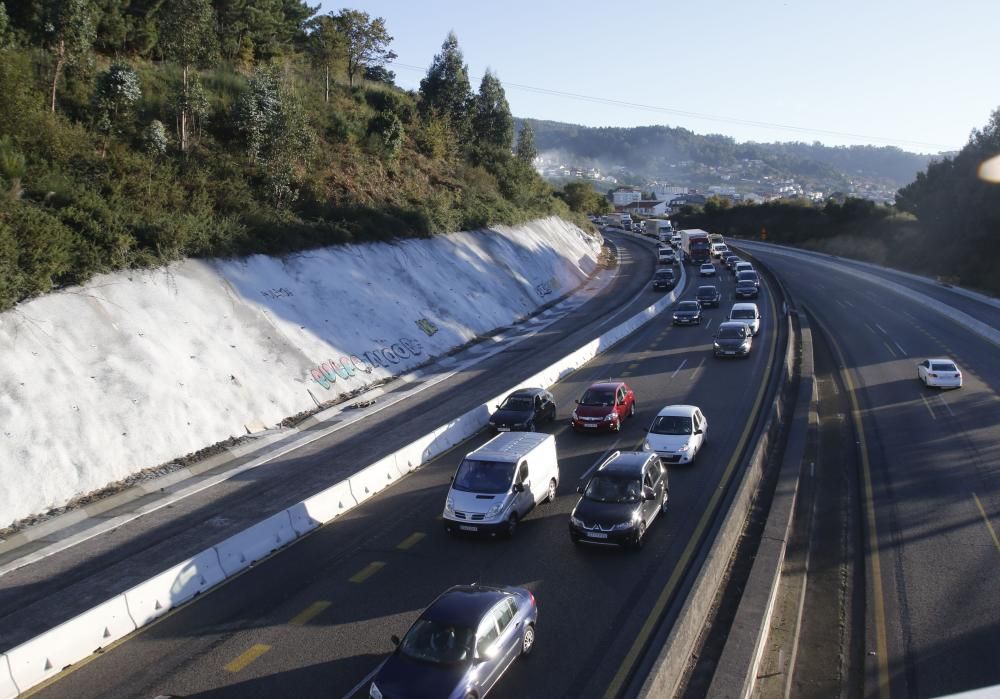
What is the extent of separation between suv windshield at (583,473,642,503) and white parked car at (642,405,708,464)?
14.6 feet

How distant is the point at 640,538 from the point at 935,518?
8127mm

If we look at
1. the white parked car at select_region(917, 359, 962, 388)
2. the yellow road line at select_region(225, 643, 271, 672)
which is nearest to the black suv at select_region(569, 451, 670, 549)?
the yellow road line at select_region(225, 643, 271, 672)

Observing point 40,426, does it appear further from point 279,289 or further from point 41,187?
point 279,289

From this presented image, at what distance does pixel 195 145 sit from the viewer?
3794 cm

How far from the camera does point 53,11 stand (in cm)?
3262

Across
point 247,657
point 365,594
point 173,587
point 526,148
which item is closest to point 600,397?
point 365,594

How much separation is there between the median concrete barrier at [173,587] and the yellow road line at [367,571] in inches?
104

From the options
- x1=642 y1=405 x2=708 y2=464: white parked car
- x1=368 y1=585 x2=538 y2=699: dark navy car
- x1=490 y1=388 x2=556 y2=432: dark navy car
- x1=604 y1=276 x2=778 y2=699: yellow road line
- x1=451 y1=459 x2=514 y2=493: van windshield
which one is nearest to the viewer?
x1=368 y1=585 x2=538 y2=699: dark navy car

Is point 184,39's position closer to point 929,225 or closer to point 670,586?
point 670,586

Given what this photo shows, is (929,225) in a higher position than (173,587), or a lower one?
higher

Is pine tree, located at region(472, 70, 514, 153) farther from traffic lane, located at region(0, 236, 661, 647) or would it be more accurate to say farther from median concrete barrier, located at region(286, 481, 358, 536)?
median concrete barrier, located at region(286, 481, 358, 536)

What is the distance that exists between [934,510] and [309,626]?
50.1ft

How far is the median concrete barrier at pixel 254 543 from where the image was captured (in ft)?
48.9

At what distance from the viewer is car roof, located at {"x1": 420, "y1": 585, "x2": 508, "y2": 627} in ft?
34.3
